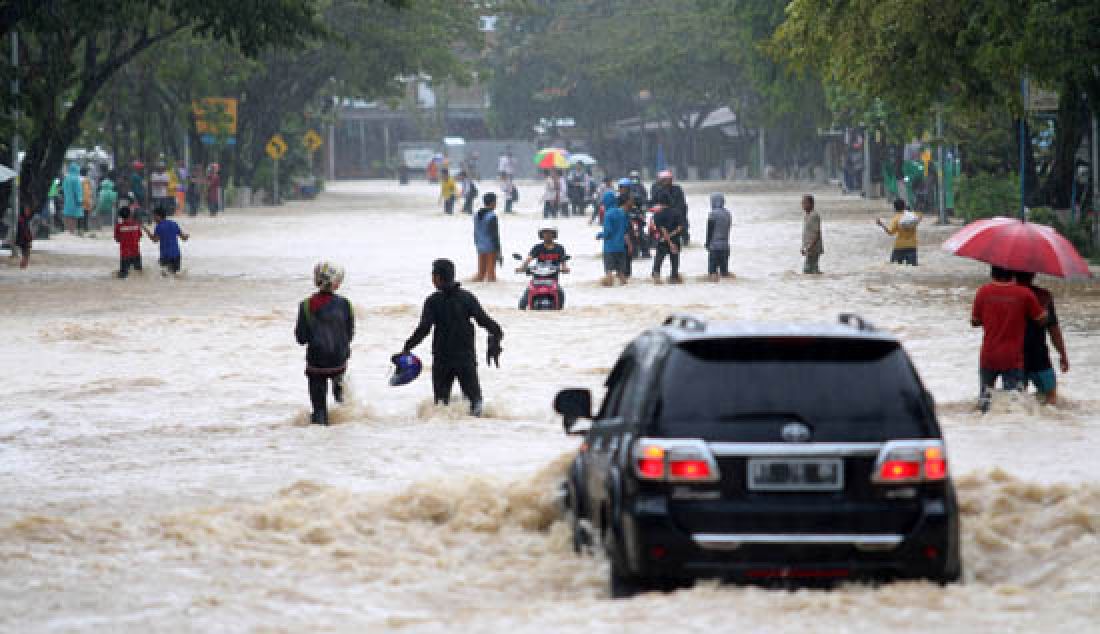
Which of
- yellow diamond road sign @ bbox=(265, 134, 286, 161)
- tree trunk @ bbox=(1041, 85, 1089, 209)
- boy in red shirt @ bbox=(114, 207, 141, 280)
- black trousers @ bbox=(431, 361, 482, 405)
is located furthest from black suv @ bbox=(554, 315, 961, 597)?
yellow diamond road sign @ bbox=(265, 134, 286, 161)

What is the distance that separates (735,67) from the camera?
87.1 metres

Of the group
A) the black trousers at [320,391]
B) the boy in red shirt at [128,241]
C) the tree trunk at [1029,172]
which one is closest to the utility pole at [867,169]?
the tree trunk at [1029,172]

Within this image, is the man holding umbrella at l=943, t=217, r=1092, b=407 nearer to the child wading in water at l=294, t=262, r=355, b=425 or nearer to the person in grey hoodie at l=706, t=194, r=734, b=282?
the child wading in water at l=294, t=262, r=355, b=425

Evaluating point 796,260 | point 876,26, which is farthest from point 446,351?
point 796,260

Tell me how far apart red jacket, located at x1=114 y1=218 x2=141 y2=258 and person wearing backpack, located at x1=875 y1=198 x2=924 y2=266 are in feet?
38.1

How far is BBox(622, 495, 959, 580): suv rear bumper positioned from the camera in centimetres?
725

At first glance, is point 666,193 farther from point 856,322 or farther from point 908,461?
point 908,461

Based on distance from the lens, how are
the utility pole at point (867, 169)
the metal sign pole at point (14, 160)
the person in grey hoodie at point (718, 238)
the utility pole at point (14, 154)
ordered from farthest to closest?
the utility pole at point (867, 169), the metal sign pole at point (14, 160), the utility pole at point (14, 154), the person in grey hoodie at point (718, 238)

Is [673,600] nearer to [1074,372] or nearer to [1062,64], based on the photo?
[1074,372]

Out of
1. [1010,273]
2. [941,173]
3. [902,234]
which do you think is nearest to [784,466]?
[1010,273]

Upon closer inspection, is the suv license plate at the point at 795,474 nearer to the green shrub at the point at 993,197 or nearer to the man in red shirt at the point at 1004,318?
the man in red shirt at the point at 1004,318

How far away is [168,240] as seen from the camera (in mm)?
30953

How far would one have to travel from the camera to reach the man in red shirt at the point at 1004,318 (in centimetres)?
1359

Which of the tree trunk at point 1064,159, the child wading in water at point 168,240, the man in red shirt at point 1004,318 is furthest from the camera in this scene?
the tree trunk at point 1064,159
